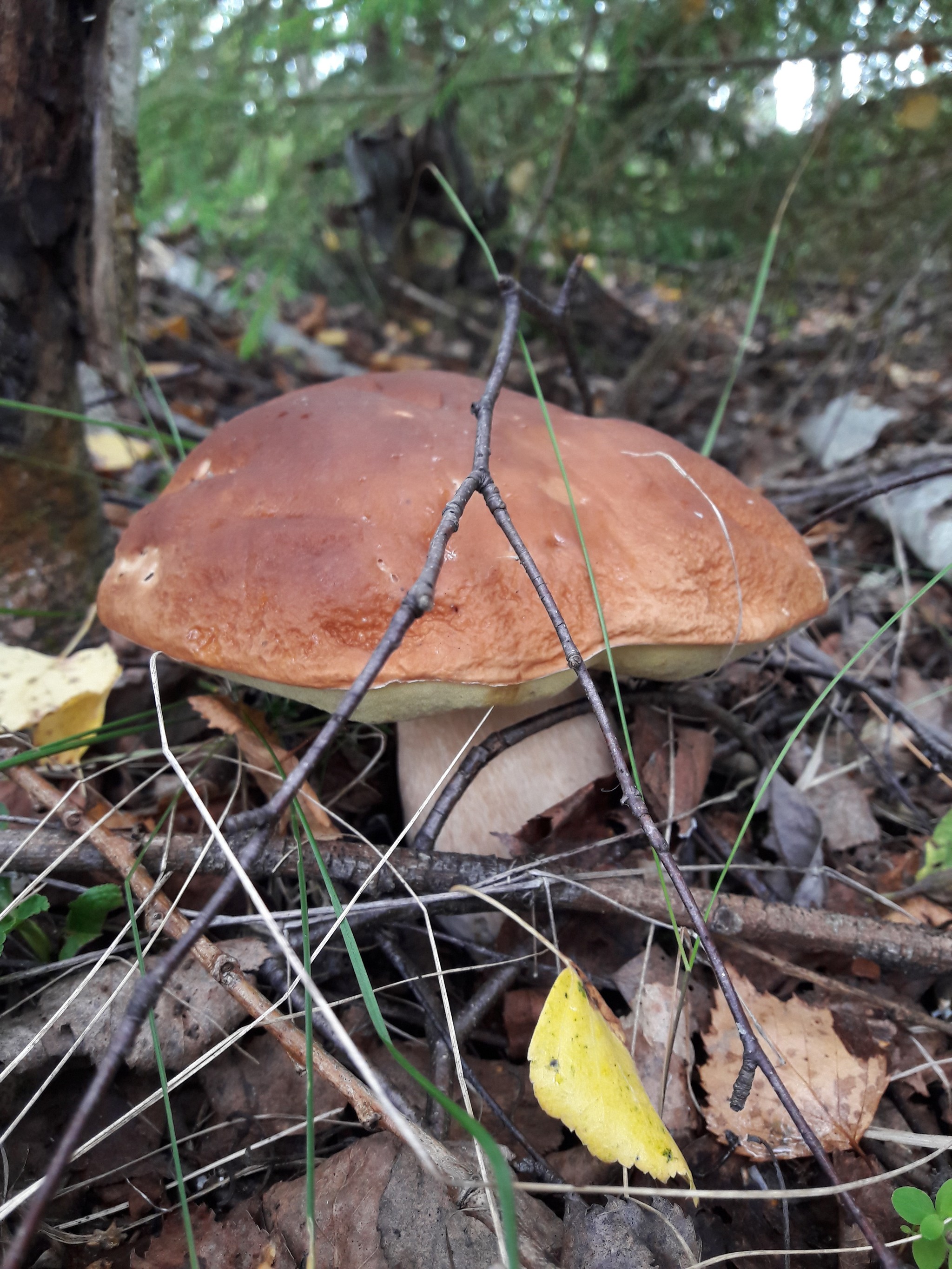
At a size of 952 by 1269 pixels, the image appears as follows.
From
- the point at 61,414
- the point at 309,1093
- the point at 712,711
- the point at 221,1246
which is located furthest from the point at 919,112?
the point at 221,1246

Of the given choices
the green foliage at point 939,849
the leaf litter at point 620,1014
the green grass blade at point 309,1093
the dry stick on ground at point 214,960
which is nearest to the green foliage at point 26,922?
the leaf litter at point 620,1014

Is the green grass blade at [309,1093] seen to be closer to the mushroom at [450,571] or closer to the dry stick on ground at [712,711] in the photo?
the mushroom at [450,571]

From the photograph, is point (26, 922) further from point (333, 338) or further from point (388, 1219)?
point (333, 338)

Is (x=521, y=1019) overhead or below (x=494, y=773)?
below

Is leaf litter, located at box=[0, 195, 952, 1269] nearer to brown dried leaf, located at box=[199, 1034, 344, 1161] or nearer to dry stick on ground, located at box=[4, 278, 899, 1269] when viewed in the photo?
brown dried leaf, located at box=[199, 1034, 344, 1161]

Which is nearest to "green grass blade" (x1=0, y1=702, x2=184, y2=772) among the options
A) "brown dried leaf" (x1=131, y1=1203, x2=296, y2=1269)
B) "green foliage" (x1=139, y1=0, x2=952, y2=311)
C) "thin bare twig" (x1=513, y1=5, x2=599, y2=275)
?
"brown dried leaf" (x1=131, y1=1203, x2=296, y2=1269)

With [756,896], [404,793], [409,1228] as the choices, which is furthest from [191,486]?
[756,896]

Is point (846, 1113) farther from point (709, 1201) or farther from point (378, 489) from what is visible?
point (378, 489)
